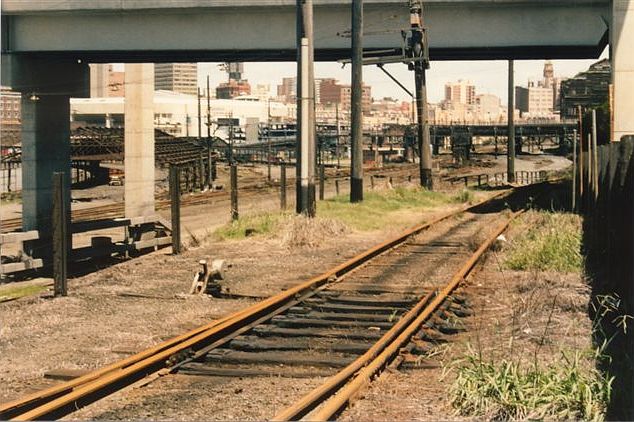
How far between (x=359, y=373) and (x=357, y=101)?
2371 centimetres

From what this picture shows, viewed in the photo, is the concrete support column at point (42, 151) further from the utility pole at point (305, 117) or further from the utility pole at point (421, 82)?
the utility pole at point (305, 117)

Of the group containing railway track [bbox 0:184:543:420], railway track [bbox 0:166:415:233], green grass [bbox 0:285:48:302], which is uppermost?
railway track [bbox 0:184:543:420]

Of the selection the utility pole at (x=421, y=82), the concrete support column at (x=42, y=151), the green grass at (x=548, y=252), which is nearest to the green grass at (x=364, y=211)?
the utility pole at (x=421, y=82)

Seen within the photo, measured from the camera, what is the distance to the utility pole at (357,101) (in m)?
29.0

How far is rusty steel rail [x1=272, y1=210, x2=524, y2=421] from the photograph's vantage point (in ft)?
20.8

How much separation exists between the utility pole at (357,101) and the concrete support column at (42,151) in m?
12.0

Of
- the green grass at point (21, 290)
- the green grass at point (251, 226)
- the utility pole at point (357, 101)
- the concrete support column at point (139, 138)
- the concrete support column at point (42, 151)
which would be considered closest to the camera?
the green grass at point (21, 290)

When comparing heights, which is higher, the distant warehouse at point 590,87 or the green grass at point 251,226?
the distant warehouse at point 590,87

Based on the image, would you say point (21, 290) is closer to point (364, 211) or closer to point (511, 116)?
point (364, 211)

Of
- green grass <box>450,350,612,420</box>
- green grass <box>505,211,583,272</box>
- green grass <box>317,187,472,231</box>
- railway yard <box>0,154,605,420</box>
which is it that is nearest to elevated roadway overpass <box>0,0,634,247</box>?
green grass <box>317,187,472,231</box>

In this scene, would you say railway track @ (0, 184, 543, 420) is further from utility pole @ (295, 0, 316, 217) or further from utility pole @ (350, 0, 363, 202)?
utility pole @ (350, 0, 363, 202)

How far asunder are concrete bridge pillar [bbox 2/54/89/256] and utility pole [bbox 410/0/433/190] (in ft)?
45.1

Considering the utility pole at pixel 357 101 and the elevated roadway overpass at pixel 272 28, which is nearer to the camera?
the utility pole at pixel 357 101

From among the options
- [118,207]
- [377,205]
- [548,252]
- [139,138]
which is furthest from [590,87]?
[548,252]
